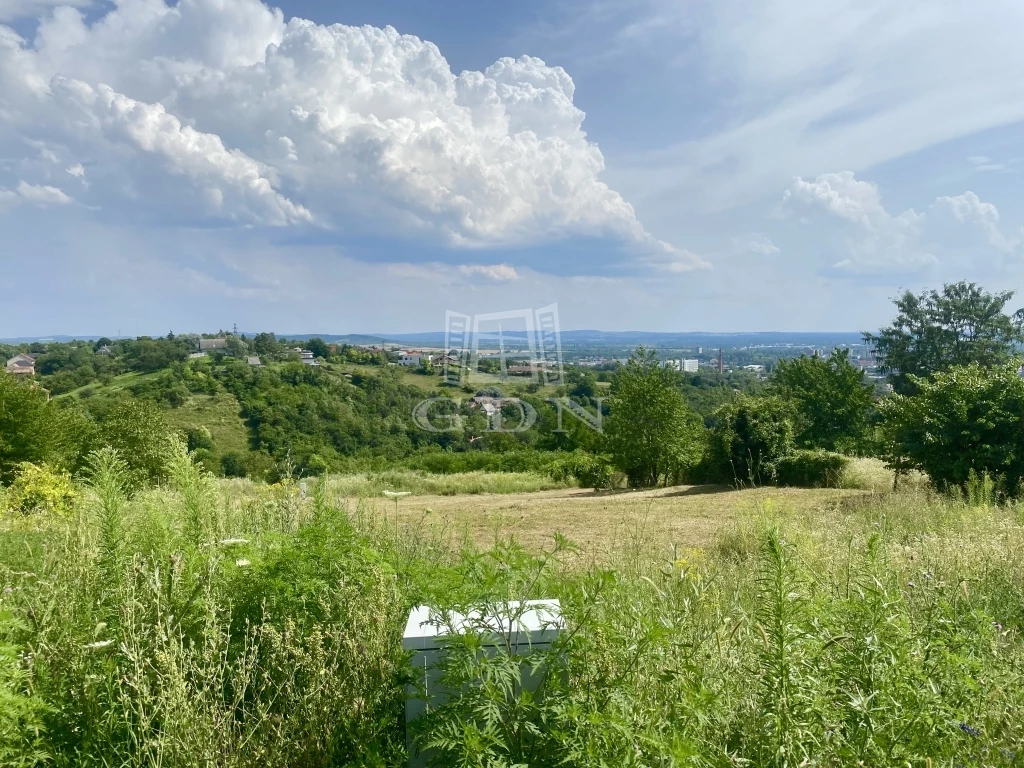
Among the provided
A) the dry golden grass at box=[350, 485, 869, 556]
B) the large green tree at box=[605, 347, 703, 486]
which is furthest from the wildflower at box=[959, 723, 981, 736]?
the large green tree at box=[605, 347, 703, 486]

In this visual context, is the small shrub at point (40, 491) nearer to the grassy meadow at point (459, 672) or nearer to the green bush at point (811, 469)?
the grassy meadow at point (459, 672)

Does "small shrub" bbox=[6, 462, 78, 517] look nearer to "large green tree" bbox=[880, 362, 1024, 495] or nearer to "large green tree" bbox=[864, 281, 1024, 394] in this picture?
"large green tree" bbox=[880, 362, 1024, 495]

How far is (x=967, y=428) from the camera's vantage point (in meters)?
10.8

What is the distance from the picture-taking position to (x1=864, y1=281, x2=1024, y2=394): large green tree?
37438mm

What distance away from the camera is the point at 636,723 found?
67.4 inches

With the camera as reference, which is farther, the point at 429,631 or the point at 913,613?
the point at 913,613

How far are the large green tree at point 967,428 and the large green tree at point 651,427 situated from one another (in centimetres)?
802

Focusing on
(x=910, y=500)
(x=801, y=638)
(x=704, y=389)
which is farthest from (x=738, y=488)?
(x=704, y=389)

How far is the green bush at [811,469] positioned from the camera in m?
16.3

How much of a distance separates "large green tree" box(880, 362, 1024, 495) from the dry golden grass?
5.05 feet

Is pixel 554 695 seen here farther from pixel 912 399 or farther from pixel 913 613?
pixel 912 399

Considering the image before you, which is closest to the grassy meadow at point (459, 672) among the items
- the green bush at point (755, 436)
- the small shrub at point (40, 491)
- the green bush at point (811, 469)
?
the small shrub at point (40, 491)

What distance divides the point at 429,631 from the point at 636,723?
29.9 inches

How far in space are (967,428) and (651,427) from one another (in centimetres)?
952
